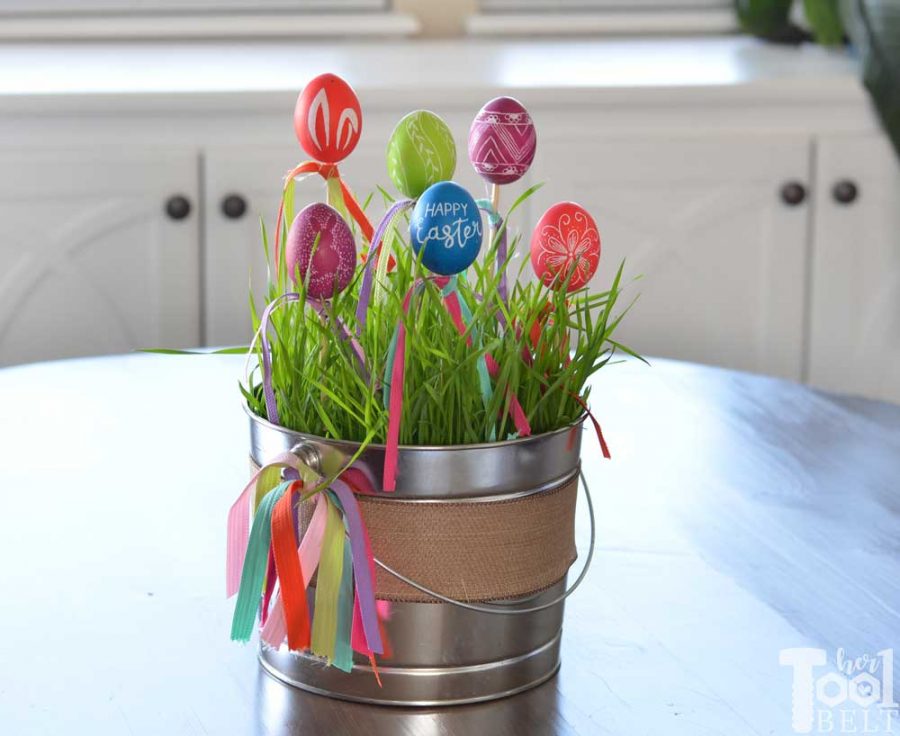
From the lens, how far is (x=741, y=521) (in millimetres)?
906

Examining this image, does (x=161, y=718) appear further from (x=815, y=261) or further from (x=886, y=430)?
(x=815, y=261)

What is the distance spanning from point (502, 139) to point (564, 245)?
0.06 m

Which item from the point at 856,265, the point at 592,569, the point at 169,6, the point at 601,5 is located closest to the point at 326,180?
the point at 592,569

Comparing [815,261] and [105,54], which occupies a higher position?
[105,54]

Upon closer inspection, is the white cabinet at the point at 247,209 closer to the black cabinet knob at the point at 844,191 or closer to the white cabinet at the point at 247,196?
the white cabinet at the point at 247,196

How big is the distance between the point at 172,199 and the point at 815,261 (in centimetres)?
85

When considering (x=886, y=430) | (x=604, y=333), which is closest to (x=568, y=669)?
(x=604, y=333)

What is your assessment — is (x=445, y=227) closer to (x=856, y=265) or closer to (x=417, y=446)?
(x=417, y=446)

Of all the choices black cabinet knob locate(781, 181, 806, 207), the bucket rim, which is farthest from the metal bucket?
black cabinet knob locate(781, 181, 806, 207)

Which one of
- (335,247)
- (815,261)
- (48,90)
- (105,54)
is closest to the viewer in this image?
(335,247)

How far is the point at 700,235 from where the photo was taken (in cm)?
185

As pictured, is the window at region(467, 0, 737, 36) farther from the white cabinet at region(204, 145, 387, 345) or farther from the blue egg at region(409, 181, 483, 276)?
the blue egg at region(409, 181, 483, 276)

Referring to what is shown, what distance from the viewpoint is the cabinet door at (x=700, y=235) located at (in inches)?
70.9

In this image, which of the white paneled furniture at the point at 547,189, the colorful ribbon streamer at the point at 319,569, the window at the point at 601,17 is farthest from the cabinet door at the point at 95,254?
the colorful ribbon streamer at the point at 319,569
